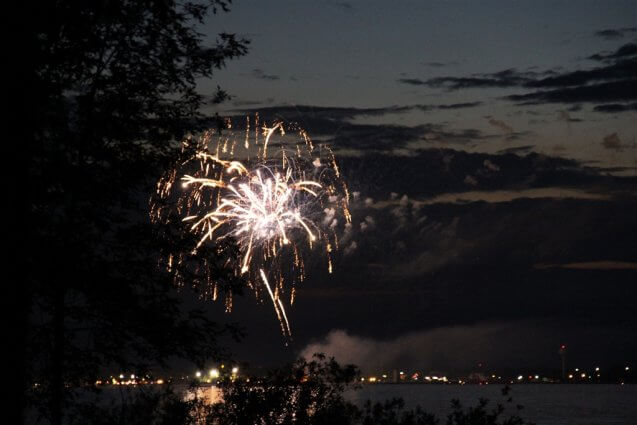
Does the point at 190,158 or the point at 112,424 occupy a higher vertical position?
the point at 190,158

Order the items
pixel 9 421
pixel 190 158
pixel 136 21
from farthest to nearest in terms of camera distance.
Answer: pixel 190 158
pixel 136 21
pixel 9 421

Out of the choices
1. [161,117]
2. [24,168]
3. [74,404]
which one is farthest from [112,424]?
[24,168]

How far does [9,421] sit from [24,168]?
3.10 m

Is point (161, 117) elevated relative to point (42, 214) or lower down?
elevated

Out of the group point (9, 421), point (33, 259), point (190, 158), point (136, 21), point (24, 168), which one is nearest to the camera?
point (9, 421)

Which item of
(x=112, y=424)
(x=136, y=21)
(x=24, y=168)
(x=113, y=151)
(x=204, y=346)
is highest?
(x=136, y=21)

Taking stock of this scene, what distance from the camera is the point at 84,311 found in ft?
58.3

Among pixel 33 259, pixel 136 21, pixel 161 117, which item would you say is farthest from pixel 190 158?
pixel 33 259

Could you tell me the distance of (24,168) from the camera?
1288 cm

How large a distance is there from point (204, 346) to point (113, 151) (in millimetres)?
3673

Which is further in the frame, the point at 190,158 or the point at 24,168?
the point at 190,158

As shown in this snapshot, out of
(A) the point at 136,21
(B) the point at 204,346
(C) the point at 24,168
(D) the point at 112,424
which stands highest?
(A) the point at 136,21

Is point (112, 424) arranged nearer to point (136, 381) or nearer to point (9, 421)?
point (136, 381)

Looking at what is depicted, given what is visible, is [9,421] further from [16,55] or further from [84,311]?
[84,311]
